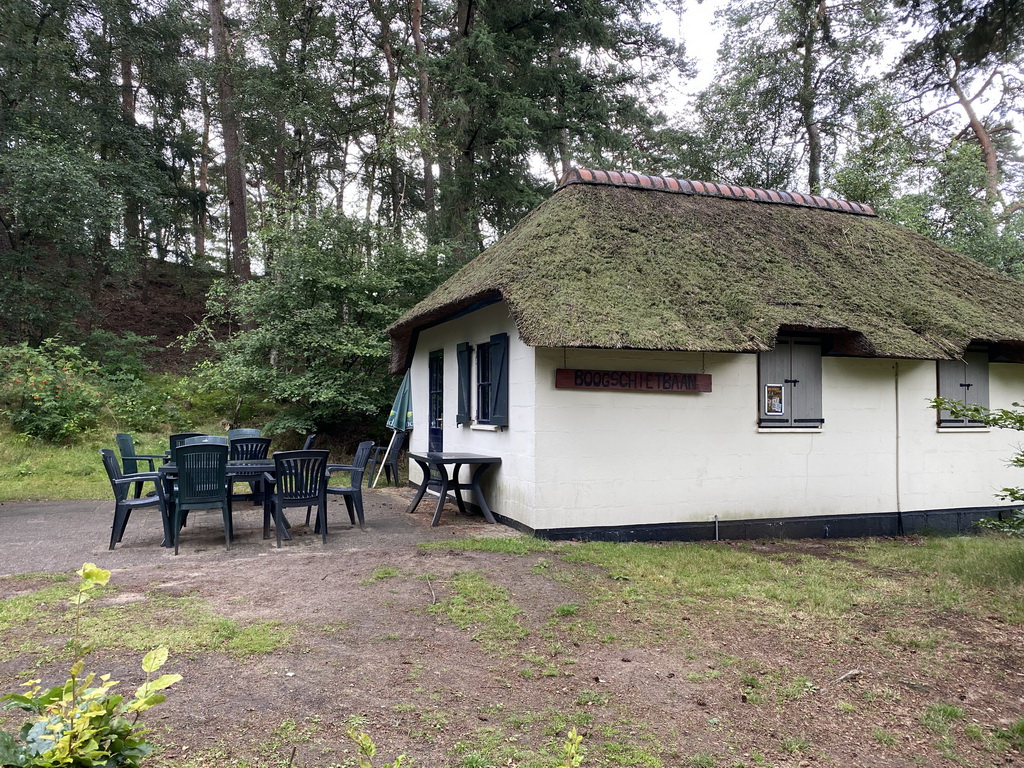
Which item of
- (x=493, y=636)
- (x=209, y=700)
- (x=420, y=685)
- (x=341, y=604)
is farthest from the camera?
(x=341, y=604)

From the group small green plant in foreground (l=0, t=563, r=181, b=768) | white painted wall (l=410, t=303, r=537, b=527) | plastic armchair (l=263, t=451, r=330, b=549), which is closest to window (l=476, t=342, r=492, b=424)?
white painted wall (l=410, t=303, r=537, b=527)

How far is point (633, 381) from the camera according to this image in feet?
24.8

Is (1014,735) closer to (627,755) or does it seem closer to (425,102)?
(627,755)

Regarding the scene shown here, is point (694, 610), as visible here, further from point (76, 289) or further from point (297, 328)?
point (76, 289)

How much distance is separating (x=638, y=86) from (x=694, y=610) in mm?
16969

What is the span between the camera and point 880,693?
3.57 m

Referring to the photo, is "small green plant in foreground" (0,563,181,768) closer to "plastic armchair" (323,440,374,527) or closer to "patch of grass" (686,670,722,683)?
"patch of grass" (686,670,722,683)

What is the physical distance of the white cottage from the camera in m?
7.32

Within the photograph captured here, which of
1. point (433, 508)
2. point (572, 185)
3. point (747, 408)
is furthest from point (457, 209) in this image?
point (747, 408)

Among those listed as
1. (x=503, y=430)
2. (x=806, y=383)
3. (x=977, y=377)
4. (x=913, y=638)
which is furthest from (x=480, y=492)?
(x=977, y=377)

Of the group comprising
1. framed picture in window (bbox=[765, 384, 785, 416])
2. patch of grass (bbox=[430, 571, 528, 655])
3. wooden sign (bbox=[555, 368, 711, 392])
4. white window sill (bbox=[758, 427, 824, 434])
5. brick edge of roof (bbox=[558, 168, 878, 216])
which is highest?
brick edge of roof (bbox=[558, 168, 878, 216])

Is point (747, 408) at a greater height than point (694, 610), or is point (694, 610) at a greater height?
point (747, 408)

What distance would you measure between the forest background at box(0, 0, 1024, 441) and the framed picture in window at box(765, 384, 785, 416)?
7.53 metres

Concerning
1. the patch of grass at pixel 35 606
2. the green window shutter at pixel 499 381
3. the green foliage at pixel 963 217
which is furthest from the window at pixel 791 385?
the green foliage at pixel 963 217
